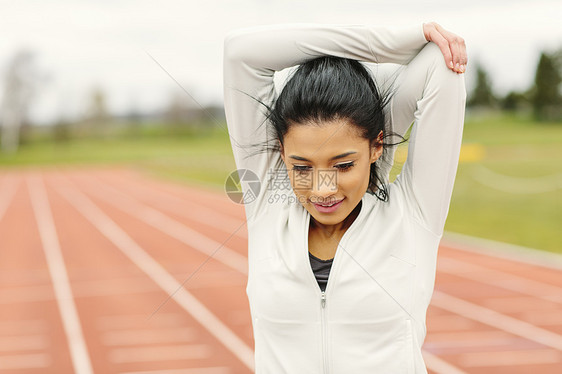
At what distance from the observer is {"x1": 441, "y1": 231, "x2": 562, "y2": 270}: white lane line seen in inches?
352

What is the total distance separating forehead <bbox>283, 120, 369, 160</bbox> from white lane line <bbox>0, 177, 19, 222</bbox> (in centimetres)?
1742

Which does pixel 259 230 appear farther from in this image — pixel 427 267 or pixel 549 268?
pixel 549 268

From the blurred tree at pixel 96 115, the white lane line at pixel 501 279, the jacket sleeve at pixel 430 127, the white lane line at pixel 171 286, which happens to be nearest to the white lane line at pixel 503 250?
the white lane line at pixel 501 279

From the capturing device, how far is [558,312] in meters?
6.94

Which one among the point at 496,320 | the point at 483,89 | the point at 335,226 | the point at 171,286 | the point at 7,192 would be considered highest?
the point at 335,226

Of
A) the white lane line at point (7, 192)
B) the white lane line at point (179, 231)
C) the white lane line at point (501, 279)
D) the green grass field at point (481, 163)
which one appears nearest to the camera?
the white lane line at point (501, 279)

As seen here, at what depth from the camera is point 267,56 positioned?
1186mm

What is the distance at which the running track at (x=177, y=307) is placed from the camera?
19.7 feet

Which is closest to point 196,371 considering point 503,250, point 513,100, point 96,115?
point 503,250

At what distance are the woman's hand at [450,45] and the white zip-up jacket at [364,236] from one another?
0.01 m

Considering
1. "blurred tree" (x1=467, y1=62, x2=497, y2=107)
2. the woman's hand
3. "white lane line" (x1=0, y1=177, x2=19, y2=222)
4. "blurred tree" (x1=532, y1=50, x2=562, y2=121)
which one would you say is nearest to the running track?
the woman's hand

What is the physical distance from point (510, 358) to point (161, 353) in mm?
3206

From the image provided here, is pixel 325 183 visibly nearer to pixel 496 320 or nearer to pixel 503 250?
pixel 496 320

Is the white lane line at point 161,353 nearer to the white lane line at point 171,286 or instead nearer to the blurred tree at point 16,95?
the white lane line at point 171,286
